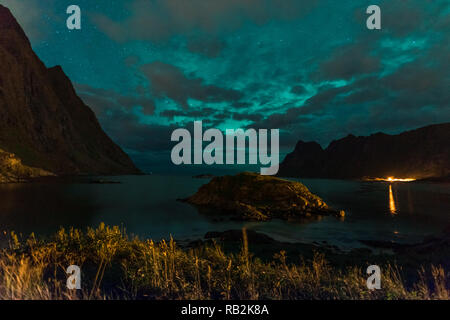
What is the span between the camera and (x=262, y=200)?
3591cm

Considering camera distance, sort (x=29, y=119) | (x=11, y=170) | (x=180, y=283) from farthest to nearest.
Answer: (x=29, y=119)
(x=11, y=170)
(x=180, y=283)

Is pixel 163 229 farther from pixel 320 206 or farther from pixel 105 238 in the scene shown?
pixel 320 206

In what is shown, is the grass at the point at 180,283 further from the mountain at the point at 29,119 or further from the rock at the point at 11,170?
the mountain at the point at 29,119

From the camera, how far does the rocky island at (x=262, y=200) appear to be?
106 ft

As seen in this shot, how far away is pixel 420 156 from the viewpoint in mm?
185750

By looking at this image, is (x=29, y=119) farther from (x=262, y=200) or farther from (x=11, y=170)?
(x=262, y=200)

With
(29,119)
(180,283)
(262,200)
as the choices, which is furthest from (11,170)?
(180,283)

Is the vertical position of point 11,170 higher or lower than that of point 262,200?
higher

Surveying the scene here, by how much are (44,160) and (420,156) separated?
266 m

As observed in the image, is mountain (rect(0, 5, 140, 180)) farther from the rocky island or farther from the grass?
the grass

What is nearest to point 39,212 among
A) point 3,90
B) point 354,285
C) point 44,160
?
point 354,285

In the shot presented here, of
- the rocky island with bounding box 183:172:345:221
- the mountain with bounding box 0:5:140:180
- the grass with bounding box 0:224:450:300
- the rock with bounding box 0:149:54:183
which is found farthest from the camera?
the mountain with bounding box 0:5:140:180

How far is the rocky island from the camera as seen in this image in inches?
1277

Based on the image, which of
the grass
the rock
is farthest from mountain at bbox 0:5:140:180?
the grass
